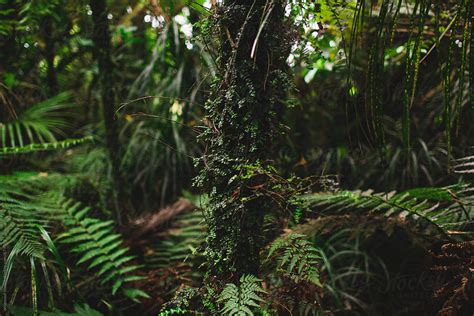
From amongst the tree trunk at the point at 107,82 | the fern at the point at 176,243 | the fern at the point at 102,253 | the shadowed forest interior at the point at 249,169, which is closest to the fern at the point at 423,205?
the shadowed forest interior at the point at 249,169

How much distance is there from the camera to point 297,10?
125 centimetres

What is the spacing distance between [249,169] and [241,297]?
36 centimetres

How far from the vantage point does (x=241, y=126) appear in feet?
3.74

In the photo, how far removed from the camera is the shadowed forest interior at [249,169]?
113cm

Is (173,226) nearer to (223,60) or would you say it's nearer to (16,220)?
(16,220)

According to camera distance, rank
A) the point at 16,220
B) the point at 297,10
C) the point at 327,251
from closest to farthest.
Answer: the point at 297,10 → the point at 16,220 → the point at 327,251

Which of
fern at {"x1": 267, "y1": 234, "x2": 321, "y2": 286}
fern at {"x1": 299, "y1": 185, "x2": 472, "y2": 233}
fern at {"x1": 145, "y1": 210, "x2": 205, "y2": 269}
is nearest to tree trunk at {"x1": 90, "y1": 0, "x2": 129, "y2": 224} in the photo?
fern at {"x1": 145, "y1": 210, "x2": 205, "y2": 269}

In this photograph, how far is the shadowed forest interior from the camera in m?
1.13

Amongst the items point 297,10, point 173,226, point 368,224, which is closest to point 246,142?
point 297,10

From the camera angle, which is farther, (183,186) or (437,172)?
(183,186)

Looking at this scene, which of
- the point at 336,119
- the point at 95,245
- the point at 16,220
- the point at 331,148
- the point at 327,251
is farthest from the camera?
the point at 336,119

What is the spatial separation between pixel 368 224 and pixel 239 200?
780 mm

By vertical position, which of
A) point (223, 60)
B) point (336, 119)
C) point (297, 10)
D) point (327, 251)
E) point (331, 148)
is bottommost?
point (327, 251)

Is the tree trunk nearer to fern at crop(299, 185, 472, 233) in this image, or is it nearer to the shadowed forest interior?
A: the shadowed forest interior
